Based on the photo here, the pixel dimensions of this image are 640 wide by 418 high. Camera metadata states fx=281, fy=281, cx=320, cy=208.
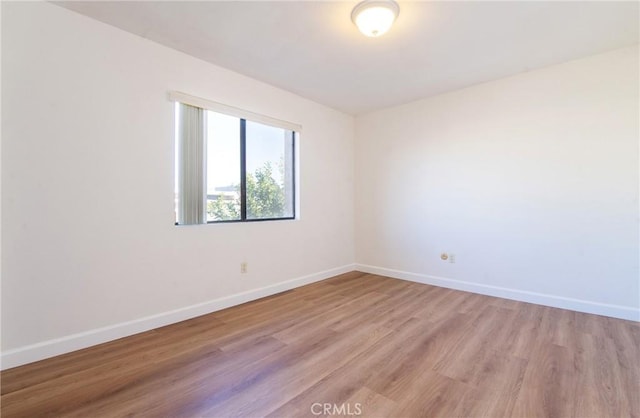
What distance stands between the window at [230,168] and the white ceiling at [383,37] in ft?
2.01

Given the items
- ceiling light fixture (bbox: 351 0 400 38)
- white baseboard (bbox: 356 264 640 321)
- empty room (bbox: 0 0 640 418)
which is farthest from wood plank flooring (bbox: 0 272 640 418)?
ceiling light fixture (bbox: 351 0 400 38)

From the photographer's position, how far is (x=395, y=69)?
3020 mm

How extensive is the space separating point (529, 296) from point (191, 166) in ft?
12.6

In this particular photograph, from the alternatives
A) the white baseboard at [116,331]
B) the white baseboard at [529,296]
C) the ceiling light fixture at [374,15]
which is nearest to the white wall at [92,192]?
the white baseboard at [116,331]

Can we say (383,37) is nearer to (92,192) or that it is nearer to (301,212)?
(301,212)

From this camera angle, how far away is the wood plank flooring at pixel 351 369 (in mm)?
1494

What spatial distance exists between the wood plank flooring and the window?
1.10 metres

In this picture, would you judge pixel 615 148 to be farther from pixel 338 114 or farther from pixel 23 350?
pixel 23 350

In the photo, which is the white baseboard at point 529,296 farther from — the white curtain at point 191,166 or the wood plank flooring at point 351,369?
the white curtain at point 191,166

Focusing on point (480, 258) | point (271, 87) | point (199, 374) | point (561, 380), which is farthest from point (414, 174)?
point (199, 374)

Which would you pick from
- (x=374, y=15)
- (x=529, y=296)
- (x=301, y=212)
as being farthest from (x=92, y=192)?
(x=529, y=296)

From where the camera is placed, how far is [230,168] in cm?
311

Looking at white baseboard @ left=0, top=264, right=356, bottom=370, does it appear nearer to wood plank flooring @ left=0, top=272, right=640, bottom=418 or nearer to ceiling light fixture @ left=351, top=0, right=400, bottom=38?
wood plank flooring @ left=0, top=272, right=640, bottom=418

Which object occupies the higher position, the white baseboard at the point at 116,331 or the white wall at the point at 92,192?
the white wall at the point at 92,192
